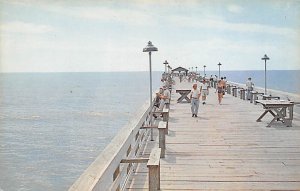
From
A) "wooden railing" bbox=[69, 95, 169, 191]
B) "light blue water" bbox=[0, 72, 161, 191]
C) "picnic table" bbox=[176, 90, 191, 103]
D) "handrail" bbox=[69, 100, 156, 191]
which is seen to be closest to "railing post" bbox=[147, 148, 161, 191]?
"wooden railing" bbox=[69, 95, 169, 191]

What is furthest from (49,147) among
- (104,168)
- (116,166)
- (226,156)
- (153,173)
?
(104,168)

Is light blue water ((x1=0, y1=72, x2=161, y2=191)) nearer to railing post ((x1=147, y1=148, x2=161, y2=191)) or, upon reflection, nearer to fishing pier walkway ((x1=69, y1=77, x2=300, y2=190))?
fishing pier walkway ((x1=69, y1=77, x2=300, y2=190))

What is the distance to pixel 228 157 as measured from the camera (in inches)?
297

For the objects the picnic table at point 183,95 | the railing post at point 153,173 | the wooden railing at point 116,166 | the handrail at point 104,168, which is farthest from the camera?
the picnic table at point 183,95

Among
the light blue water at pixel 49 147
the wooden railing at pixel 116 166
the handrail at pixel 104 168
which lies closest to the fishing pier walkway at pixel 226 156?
the wooden railing at pixel 116 166

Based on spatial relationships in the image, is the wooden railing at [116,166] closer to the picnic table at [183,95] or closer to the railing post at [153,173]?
the railing post at [153,173]

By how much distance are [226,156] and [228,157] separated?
0.28ft

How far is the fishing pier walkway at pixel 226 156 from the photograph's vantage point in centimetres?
598

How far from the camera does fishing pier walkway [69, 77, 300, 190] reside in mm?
5980

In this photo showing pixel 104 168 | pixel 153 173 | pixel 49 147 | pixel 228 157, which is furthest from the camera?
pixel 49 147

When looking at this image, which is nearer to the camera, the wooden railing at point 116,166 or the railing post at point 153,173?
the wooden railing at point 116,166

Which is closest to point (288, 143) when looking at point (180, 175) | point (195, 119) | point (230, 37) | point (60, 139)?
point (230, 37)

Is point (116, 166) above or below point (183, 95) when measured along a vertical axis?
above

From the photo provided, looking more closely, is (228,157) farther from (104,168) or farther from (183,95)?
(183,95)
